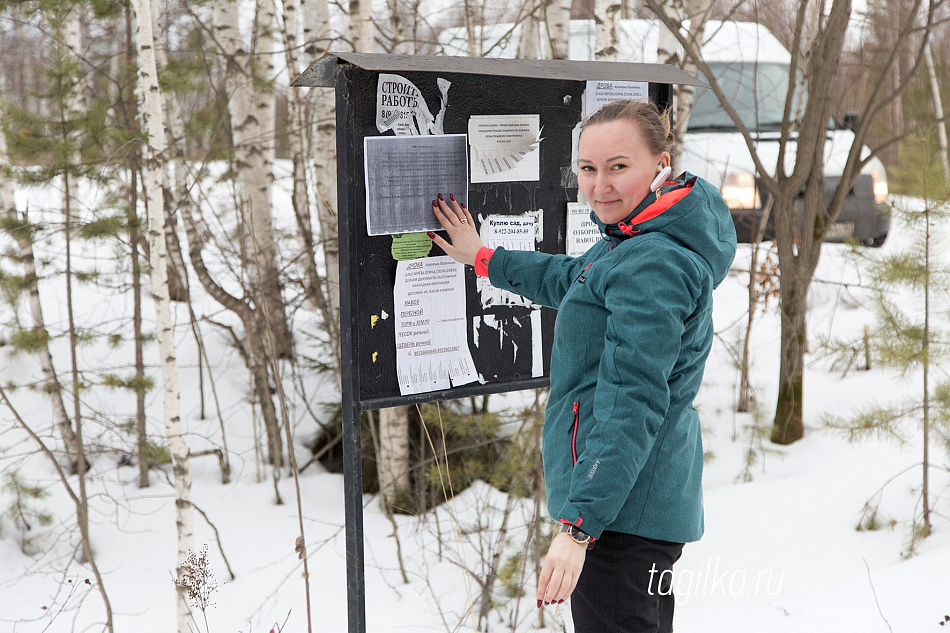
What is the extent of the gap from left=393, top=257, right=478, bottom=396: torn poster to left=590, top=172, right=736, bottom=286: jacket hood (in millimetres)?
649

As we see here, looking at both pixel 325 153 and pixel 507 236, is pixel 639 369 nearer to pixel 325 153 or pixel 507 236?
pixel 507 236

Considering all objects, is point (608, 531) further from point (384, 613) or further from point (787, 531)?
point (787, 531)

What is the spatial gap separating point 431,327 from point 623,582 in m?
0.92

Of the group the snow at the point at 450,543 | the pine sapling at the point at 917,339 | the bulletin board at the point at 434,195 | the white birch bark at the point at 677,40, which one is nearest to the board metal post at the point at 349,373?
the bulletin board at the point at 434,195

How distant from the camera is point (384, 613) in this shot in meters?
3.96

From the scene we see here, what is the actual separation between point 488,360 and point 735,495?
289 cm

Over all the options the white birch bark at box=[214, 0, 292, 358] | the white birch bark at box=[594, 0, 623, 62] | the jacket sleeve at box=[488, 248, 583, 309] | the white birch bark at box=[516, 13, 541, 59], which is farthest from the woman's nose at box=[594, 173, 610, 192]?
the white birch bark at box=[214, 0, 292, 358]

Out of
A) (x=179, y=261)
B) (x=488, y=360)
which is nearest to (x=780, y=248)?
(x=488, y=360)

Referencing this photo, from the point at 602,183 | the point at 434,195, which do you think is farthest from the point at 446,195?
the point at 602,183

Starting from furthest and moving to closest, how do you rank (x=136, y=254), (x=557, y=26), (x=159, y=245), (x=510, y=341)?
1. (x=136, y=254)
2. (x=557, y=26)
3. (x=159, y=245)
4. (x=510, y=341)

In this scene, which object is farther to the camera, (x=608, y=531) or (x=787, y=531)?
(x=787, y=531)

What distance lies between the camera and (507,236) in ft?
7.74

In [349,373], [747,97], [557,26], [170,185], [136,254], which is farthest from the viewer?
[747,97]

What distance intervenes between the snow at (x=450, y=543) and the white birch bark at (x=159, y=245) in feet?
1.64
